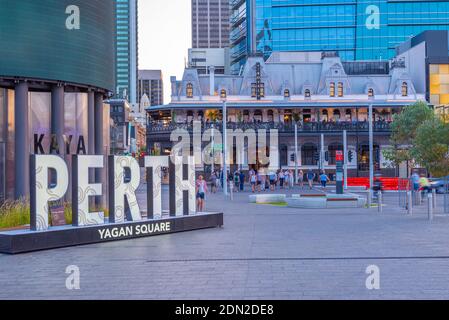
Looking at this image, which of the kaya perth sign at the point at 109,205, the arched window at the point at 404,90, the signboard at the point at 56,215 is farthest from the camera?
the arched window at the point at 404,90

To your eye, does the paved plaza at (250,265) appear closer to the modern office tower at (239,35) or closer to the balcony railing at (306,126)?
the balcony railing at (306,126)

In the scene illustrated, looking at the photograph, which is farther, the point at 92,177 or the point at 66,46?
the point at 92,177

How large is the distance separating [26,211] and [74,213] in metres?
2.55

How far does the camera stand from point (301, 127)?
66688mm

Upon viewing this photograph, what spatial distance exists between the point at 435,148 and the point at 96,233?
73.9ft

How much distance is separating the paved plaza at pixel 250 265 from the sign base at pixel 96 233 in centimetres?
39

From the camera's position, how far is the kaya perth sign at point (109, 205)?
15041mm

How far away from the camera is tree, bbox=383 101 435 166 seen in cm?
5475

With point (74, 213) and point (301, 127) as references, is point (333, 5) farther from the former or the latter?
A: point (74, 213)

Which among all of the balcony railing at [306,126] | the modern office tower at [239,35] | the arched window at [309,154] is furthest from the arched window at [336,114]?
the modern office tower at [239,35]

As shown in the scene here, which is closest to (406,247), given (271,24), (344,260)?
(344,260)

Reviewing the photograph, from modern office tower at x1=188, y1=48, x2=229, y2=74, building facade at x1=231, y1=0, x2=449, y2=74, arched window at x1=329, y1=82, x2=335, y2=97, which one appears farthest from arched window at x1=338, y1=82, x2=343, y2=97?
modern office tower at x1=188, y1=48, x2=229, y2=74

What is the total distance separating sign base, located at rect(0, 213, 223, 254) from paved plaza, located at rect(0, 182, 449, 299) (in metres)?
0.39
